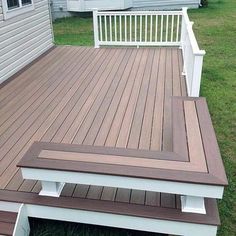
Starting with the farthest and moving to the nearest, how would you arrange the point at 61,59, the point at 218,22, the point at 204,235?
1. the point at 218,22
2. the point at 61,59
3. the point at 204,235

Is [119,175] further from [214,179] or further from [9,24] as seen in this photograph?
[9,24]

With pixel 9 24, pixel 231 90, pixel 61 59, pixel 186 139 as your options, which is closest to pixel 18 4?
pixel 9 24

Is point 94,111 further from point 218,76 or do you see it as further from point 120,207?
point 218,76

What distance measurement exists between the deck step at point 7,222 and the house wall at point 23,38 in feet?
9.92

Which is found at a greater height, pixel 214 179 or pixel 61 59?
pixel 214 179

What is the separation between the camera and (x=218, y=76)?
5.94 metres

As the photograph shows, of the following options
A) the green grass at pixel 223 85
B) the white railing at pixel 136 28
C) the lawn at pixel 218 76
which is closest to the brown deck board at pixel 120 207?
the lawn at pixel 218 76

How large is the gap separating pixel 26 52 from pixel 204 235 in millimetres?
4728

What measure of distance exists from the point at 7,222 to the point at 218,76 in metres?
4.65

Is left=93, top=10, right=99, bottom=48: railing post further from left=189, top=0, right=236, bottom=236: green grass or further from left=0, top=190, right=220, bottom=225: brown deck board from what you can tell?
left=0, top=190, right=220, bottom=225: brown deck board

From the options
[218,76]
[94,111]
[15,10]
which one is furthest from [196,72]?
[15,10]

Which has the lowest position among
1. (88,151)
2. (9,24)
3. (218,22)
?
(218,22)

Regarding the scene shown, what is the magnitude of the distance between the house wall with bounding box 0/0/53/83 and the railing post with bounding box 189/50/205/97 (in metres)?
3.04

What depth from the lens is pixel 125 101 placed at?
4.23 meters
